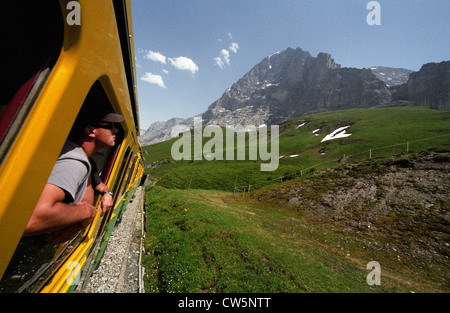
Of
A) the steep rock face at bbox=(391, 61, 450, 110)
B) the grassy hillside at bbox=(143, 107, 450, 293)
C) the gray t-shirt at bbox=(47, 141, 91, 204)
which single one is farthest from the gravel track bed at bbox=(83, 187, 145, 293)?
the steep rock face at bbox=(391, 61, 450, 110)

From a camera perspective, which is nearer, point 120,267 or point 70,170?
point 70,170

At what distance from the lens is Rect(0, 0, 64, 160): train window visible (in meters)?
1.21

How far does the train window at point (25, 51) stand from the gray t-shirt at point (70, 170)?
436 mm

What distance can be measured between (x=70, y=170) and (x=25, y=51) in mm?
902

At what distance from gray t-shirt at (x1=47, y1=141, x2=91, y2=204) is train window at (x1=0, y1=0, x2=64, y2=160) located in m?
0.44

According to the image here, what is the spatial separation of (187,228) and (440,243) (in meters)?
13.8

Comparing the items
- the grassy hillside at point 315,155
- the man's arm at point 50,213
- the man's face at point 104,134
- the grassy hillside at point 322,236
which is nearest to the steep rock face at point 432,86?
the grassy hillside at point 315,155

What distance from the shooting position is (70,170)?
155cm

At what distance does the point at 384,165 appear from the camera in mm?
18359

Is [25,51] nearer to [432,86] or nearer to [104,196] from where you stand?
[104,196]

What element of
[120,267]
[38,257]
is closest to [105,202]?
[38,257]

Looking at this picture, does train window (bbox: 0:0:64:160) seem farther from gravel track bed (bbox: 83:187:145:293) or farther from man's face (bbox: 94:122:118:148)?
gravel track bed (bbox: 83:187:145:293)

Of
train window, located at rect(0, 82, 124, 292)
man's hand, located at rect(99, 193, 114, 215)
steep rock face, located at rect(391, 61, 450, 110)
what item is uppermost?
steep rock face, located at rect(391, 61, 450, 110)
